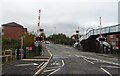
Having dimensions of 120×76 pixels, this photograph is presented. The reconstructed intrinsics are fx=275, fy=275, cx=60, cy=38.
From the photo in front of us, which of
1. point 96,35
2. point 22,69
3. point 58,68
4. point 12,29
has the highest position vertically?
point 12,29

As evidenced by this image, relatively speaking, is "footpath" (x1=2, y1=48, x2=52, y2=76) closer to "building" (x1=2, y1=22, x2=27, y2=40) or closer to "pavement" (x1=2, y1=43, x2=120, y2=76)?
"pavement" (x1=2, y1=43, x2=120, y2=76)

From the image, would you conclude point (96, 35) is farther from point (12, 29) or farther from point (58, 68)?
point (12, 29)

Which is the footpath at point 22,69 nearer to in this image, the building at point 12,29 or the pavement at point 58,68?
the pavement at point 58,68

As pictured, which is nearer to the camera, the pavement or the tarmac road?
the pavement

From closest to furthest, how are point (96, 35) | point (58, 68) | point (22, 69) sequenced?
point (22, 69)
point (58, 68)
point (96, 35)

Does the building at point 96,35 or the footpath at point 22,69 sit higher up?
the building at point 96,35

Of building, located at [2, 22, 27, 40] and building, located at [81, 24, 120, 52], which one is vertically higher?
building, located at [2, 22, 27, 40]

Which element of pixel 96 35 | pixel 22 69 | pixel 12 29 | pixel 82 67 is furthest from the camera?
pixel 12 29

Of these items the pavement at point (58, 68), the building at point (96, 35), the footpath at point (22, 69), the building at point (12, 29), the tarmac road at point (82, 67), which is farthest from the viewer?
the building at point (12, 29)

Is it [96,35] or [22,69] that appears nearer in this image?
[22,69]

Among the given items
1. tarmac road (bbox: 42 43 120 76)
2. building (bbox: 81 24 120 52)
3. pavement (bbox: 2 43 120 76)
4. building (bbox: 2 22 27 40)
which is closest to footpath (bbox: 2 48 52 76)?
pavement (bbox: 2 43 120 76)

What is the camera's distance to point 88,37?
6203cm

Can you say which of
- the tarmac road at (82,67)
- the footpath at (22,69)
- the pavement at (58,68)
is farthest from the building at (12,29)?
the footpath at (22,69)

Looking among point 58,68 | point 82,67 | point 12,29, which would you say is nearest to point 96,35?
point 82,67
